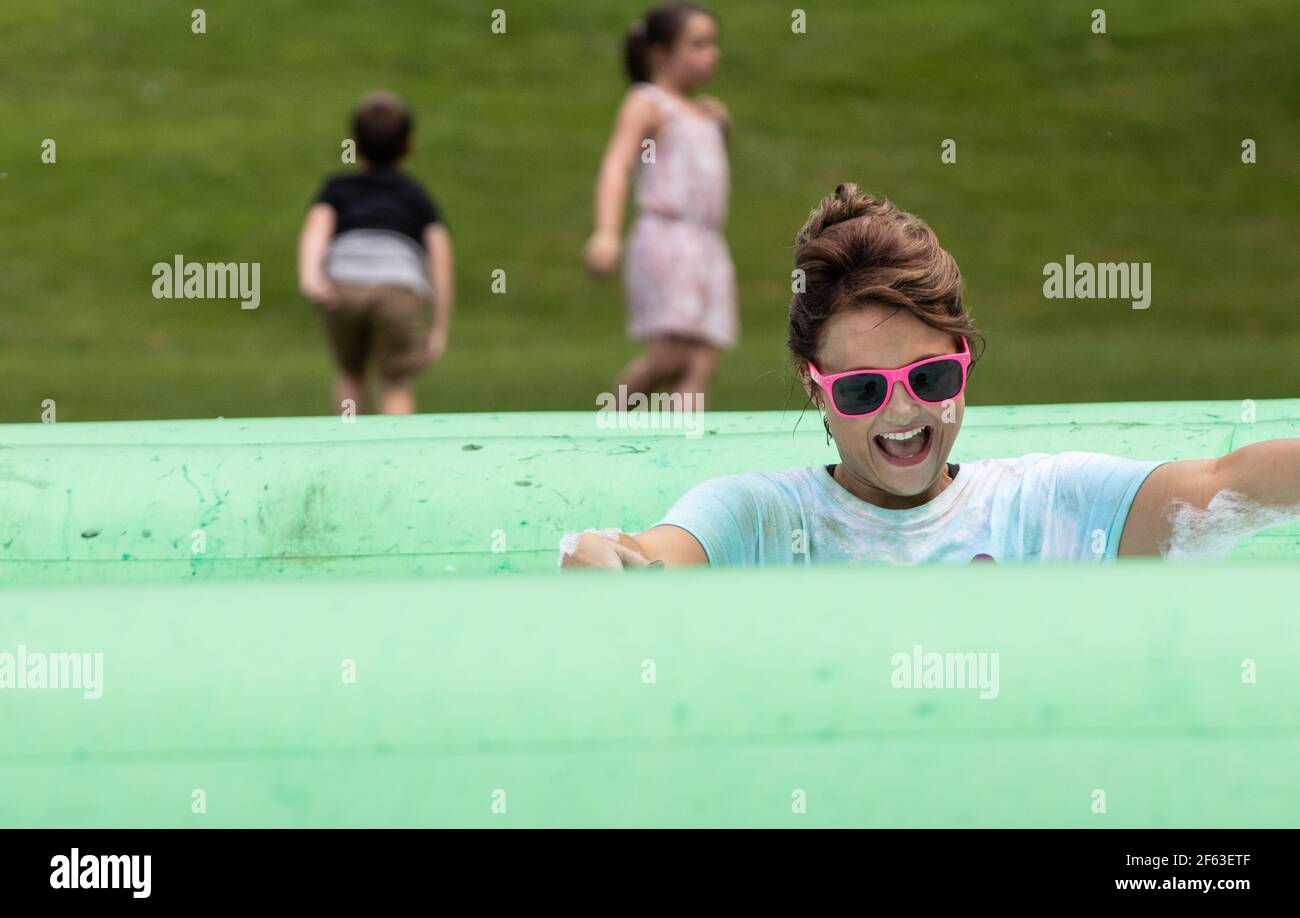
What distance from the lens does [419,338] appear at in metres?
6.43

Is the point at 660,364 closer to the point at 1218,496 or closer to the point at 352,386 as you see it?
the point at 352,386

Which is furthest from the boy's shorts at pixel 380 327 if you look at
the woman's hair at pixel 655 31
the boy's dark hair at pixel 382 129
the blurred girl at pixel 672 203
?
the woman's hair at pixel 655 31

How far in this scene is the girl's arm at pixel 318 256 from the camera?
618 centimetres

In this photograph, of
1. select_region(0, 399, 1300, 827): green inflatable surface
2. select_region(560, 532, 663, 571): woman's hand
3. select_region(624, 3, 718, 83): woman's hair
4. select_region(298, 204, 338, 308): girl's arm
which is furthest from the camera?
select_region(298, 204, 338, 308): girl's arm

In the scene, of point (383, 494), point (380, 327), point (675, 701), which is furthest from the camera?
point (380, 327)

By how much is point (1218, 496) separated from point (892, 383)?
47 cm

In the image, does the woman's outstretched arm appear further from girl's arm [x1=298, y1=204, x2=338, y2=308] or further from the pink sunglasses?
girl's arm [x1=298, y1=204, x2=338, y2=308]

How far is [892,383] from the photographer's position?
269cm

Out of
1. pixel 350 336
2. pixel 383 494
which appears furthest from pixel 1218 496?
pixel 350 336

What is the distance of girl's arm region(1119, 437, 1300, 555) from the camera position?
8.42 ft

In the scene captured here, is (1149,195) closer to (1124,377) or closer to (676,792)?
(1124,377)

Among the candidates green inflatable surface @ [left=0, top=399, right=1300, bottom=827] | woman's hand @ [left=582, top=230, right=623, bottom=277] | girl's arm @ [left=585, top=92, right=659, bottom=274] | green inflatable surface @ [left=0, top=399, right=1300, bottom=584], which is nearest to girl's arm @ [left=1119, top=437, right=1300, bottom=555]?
green inflatable surface @ [left=0, top=399, right=1300, bottom=827]

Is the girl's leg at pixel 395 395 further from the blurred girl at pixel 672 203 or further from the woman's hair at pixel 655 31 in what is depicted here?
the woman's hair at pixel 655 31

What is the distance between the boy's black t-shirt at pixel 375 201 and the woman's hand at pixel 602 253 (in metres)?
0.81
